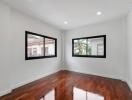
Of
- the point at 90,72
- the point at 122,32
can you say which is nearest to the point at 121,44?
the point at 122,32

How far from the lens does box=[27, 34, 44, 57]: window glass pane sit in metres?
3.40

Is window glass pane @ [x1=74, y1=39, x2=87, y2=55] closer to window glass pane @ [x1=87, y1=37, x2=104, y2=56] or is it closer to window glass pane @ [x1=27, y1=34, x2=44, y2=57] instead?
window glass pane @ [x1=87, y1=37, x2=104, y2=56]

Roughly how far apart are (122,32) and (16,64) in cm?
435

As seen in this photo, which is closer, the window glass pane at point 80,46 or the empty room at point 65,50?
the empty room at point 65,50

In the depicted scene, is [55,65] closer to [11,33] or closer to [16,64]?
[16,64]

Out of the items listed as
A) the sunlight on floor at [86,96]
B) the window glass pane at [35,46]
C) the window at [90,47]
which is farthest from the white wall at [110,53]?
the window glass pane at [35,46]

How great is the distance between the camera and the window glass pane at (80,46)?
4797mm

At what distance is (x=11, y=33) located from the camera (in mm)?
2682

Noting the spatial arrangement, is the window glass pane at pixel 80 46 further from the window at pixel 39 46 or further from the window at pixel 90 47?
the window at pixel 39 46

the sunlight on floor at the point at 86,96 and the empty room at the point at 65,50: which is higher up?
the empty room at the point at 65,50

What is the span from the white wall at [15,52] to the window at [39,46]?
0.62ft

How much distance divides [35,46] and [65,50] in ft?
7.10

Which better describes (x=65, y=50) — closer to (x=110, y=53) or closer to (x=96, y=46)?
(x=96, y=46)

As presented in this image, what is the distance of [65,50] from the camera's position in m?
5.42
